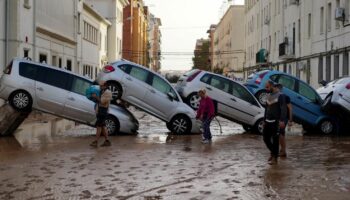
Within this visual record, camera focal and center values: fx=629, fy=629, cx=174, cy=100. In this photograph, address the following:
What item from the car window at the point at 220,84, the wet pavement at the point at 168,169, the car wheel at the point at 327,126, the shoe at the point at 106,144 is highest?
the car window at the point at 220,84

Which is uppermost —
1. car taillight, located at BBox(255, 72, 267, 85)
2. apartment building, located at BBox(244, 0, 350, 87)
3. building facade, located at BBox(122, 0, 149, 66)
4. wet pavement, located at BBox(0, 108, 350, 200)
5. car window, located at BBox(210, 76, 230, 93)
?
building facade, located at BBox(122, 0, 149, 66)

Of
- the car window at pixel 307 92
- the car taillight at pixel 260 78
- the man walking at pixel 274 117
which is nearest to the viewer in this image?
the man walking at pixel 274 117

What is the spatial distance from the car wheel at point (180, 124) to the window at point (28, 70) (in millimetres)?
4438

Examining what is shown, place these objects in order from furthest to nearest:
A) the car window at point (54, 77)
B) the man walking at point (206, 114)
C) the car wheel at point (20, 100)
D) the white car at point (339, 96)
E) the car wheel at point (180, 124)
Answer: the car wheel at point (180, 124), the white car at point (339, 96), the car window at point (54, 77), the car wheel at point (20, 100), the man walking at point (206, 114)

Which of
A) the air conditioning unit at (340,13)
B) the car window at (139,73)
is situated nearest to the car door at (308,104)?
the car window at (139,73)

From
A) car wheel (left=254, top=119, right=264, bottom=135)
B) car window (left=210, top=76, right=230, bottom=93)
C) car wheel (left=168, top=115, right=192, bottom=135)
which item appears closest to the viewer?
car wheel (left=168, top=115, right=192, bottom=135)

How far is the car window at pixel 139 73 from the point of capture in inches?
747

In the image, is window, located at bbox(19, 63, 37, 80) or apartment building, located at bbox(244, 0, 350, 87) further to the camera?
apartment building, located at bbox(244, 0, 350, 87)

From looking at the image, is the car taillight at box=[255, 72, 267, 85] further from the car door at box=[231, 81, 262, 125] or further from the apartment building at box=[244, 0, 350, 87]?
the apartment building at box=[244, 0, 350, 87]

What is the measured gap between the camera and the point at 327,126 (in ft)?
67.9

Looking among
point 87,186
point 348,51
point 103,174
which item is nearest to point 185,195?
point 87,186

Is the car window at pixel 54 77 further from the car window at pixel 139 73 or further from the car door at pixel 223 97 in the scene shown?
the car door at pixel 223 97

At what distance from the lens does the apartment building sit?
33062 millimetres

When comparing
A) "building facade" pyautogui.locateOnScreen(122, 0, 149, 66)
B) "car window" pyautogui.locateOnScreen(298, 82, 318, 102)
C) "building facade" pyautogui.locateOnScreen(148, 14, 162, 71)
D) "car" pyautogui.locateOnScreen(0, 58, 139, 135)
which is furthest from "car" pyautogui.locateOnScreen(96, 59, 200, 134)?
"building facade" pyautogui.locateOnScreen(148, 14, 162, 71)
